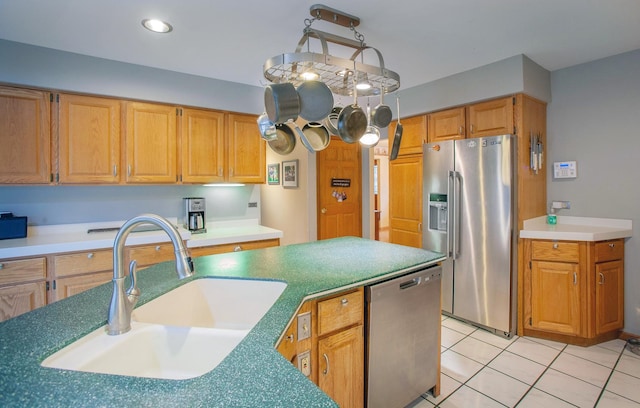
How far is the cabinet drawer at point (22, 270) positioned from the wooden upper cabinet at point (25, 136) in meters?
0.65

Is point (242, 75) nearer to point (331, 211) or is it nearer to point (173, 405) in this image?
point (331, 211)

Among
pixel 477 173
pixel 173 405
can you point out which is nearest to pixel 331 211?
pixel 477 173

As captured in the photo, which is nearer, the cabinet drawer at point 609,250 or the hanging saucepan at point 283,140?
the hanging saucepan at point 283,140

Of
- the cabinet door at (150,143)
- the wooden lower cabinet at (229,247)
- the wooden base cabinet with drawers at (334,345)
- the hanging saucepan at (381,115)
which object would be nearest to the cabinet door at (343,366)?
the wooden base cabinet with drawers at (334,345)

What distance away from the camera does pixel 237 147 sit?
132 inches

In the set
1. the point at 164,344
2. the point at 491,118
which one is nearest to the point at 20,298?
the point at 164,344

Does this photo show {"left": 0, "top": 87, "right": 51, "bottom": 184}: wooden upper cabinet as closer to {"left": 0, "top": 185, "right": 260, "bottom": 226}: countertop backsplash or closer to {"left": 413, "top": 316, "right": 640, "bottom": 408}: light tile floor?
{"left": 0, "top": 185, "right": 260, "bottom": 226}: countertop backsplash

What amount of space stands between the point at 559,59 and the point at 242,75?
287cm

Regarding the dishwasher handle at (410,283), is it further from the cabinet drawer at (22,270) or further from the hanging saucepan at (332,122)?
the cabinet drawer at (22,270)

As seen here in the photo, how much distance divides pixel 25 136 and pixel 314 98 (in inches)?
96.3

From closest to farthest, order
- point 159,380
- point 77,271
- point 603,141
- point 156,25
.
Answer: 1. point 159,380
2. point 156,25
3. point 77,271
4. point 603,141

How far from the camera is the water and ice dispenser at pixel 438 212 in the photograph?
3.15m

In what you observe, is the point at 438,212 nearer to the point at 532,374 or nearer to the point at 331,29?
the point at 532,374

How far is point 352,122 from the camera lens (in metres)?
1.70
